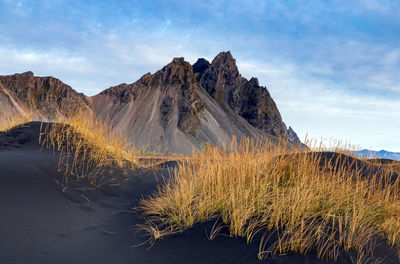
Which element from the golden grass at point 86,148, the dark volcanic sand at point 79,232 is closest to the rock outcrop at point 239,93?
the golden grass at point 86,148

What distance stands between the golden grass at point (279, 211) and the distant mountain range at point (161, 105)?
34.4 m

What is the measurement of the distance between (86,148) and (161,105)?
4577 centimetres

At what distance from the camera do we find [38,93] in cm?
4934

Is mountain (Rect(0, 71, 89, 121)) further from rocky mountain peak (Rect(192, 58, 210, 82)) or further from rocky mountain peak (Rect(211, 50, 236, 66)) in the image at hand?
rocky mountain peak (Rect(211, 50, 236, 66))

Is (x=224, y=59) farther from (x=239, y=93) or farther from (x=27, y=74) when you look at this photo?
(x=27, y=74)

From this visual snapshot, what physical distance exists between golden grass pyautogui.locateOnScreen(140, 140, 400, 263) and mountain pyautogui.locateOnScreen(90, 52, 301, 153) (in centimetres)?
3326

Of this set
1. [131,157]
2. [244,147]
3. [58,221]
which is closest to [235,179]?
[244,147]

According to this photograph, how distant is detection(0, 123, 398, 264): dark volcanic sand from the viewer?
2.68m

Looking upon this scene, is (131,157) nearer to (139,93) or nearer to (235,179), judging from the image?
(235,179)

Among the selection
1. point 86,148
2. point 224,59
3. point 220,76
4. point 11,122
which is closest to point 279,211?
point 86,148

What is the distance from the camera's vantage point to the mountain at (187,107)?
47.8m

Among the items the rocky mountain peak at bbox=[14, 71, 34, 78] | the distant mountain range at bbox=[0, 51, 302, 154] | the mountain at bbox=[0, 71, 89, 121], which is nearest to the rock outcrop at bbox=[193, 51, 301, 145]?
the distant mountain range at bbox=[0, 51, 302, 154]

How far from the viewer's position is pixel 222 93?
234 ft

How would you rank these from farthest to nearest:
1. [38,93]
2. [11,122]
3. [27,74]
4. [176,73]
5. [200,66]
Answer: [200,66] < [176,73] < [27,74] < [38,93] < [11,122]
